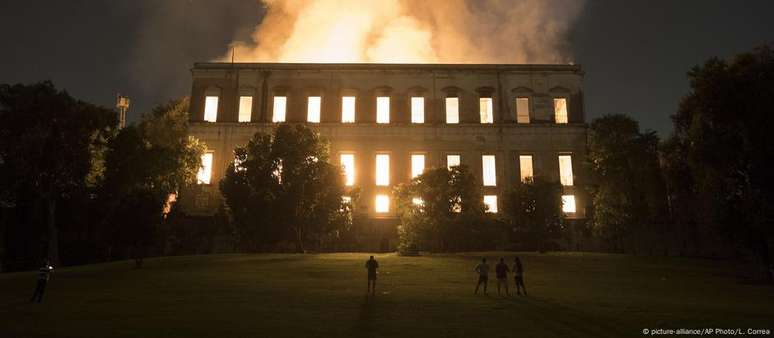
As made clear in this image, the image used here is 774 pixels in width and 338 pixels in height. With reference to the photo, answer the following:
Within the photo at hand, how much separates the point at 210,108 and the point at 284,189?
23.5 m

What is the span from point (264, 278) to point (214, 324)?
11340 millimetres

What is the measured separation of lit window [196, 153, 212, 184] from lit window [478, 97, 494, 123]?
28.8 m

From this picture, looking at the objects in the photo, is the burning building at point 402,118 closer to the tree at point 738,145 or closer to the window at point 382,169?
the window at point 382,169

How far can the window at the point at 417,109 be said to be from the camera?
2258 inches

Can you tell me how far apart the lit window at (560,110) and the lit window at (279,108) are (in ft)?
95.6

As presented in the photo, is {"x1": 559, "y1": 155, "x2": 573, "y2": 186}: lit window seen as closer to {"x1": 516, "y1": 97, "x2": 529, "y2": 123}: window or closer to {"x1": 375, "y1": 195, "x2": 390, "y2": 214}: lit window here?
{"x1": 516, "y1": 97, "x2": 529, "y2": 123}: window

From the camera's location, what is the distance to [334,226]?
4088 centimetres

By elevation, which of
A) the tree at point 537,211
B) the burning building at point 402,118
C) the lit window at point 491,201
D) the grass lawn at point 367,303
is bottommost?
the grass lawn at point 367,303

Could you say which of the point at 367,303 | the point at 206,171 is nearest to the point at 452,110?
the point at 206,171

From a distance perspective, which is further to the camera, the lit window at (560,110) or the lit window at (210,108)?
the lit window at (560,110)

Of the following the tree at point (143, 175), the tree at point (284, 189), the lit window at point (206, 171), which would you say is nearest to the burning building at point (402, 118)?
the lit window at point (206, 171)

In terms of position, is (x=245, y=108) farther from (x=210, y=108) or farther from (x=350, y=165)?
(x=350, y=165)

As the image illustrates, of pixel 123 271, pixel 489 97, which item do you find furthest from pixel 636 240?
pixel 123 271

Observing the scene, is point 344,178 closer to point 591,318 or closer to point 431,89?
point 431,89
